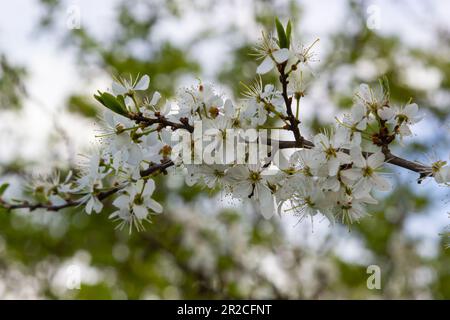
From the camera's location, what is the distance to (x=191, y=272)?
11.6 feet

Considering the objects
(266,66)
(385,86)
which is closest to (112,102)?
(266,66)

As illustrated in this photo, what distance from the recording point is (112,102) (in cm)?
138

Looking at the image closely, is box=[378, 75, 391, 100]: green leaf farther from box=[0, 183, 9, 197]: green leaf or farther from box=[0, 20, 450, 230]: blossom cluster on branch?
box=[0, 183, 9, 197]: green leaf

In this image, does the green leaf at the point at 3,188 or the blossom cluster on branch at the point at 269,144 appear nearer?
the blossom cluster on branch at the point at 269,144

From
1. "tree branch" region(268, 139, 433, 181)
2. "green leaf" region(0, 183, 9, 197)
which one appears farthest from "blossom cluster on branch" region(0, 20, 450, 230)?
"green leaf" region(0, 183, 9, 197)

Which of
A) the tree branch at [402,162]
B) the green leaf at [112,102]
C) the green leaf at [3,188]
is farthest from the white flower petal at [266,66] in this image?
the green leaf at [3,188]

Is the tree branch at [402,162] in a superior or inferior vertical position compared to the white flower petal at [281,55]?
inferior

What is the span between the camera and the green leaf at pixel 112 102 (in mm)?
1375

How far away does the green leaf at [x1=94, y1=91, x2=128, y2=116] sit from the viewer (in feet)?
4.51

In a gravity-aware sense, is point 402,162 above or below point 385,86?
below

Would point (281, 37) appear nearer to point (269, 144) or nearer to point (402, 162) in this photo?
point (269, 144)

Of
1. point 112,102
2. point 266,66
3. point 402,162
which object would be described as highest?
point 266,66

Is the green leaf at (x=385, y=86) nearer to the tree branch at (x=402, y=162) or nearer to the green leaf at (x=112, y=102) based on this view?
the tree branch at (x=402, y=162)

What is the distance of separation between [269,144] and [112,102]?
42 cm
